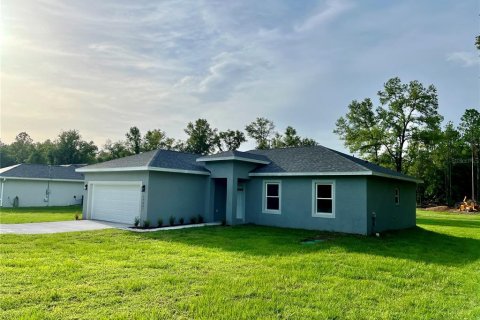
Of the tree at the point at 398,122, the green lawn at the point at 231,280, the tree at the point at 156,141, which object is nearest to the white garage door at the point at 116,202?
the green lawn at the point at 231,280

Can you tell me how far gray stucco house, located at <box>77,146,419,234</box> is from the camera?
541 inches

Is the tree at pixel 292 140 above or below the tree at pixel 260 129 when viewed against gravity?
below

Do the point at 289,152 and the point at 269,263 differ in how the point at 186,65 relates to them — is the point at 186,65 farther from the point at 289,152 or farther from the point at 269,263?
the point at 269,263

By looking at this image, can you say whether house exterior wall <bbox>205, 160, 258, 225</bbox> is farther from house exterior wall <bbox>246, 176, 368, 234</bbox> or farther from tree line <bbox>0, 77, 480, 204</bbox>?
tree line <bbox>0, 77, 480, 204</bbox>

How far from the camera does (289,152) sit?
720 inches

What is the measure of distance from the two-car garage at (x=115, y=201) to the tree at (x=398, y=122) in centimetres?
2775

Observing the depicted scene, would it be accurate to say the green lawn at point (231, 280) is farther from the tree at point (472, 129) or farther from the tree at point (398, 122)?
the tree at point (472, 129)

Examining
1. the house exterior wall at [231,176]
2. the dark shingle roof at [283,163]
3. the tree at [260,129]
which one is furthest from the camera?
the tree at [260,129]

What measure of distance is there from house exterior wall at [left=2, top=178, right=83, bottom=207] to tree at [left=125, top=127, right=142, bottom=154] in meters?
17.6

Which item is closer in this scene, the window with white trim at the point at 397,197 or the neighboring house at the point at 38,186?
the window with white trim at the point at 397,197

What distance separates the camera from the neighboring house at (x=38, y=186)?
27.2 m

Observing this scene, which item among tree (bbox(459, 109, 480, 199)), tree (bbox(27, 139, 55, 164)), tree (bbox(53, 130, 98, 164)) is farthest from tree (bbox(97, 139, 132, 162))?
tree (bbox(459, 109, 480, 199))

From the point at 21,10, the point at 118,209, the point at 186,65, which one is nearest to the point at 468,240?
the point at 186,65

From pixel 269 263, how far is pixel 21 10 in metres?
9.11
